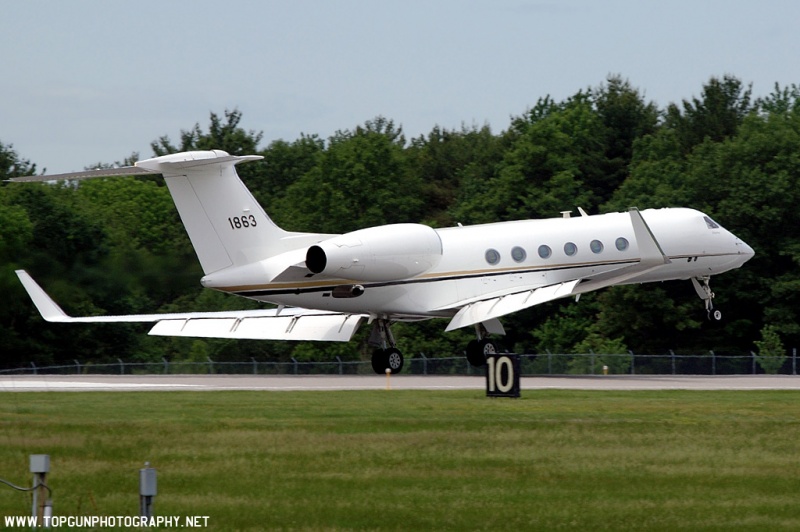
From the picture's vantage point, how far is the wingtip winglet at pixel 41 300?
33.5 m

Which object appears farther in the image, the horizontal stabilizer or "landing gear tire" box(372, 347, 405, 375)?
"landing gear tire" box(372, 347, 405, 375)

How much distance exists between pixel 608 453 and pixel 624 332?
3754cm

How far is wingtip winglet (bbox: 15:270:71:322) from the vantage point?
33469 mm

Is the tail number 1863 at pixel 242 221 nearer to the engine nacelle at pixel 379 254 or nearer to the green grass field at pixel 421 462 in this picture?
the engine nacelle at pixel 379 254

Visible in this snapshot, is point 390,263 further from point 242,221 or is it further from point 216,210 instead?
point 216,210

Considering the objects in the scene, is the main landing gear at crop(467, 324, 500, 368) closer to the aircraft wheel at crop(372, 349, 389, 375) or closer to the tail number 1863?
the aircraft wheel at crop(372, 349, 389, 375)

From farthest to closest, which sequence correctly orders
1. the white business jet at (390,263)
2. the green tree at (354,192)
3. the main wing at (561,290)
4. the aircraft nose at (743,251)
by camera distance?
1. the green tree at (354,192)
2. the aircraft nose at (743,251)
3. the main wing at (561,290)
4. the white business jet at (390,263)

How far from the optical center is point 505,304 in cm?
3678

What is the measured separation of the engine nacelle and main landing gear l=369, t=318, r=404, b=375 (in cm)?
239

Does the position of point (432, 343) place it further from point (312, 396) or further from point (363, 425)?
point (363, 425)

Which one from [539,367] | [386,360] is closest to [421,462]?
[386,360]

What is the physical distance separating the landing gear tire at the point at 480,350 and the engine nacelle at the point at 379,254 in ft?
9.82

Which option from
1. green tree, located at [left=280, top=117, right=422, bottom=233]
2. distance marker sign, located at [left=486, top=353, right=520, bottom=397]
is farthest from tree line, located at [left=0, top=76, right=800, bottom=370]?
distance marker sign, located at [left=486, top=353, right=520, bottom=397]

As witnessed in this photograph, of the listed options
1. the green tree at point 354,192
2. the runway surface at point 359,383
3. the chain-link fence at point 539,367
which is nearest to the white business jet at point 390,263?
Answer: the runway surface at point 359,383
